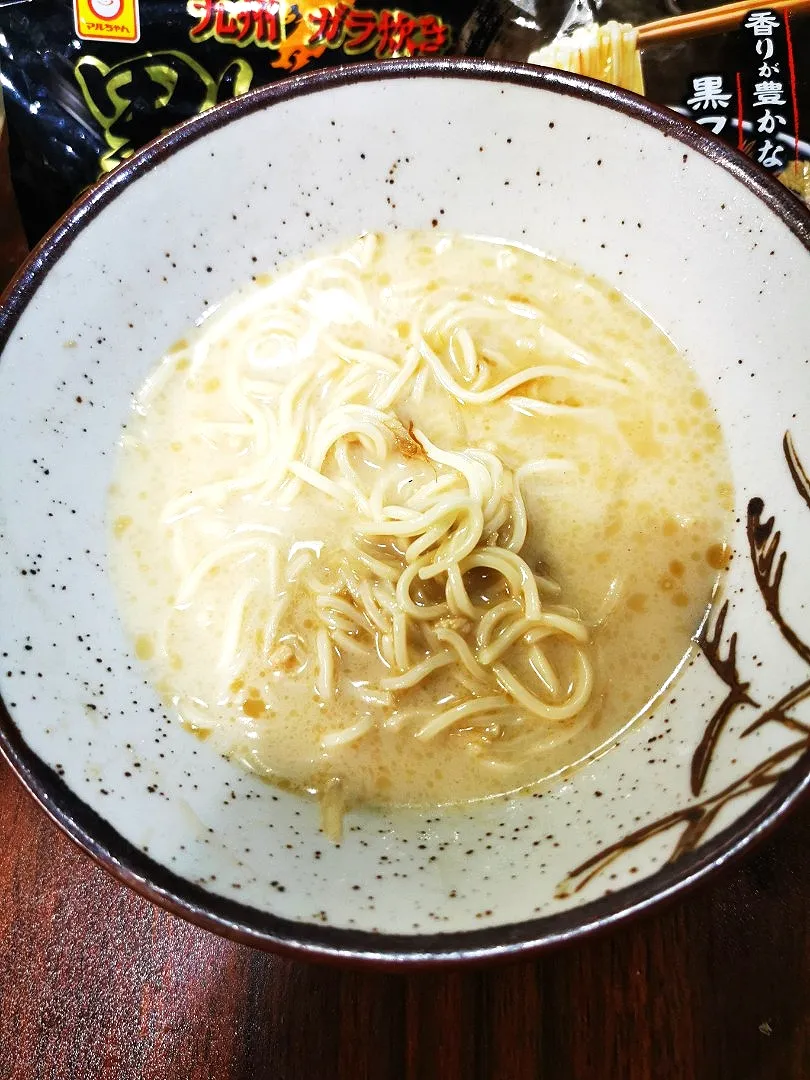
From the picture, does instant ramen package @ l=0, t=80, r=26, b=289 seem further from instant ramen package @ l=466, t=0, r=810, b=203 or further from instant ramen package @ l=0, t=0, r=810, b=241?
instant ramen package @ l=466, t=0, r=810, b=203

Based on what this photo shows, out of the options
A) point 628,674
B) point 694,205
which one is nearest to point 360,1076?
point 628,674

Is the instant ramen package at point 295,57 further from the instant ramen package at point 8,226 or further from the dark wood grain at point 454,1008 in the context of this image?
the dark wood grain at point 454,1008

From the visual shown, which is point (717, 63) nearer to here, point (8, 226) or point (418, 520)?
point (418, 520)

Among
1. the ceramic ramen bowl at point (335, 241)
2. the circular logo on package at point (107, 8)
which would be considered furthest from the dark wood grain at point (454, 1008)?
the circular logo on package at point (107, 8)

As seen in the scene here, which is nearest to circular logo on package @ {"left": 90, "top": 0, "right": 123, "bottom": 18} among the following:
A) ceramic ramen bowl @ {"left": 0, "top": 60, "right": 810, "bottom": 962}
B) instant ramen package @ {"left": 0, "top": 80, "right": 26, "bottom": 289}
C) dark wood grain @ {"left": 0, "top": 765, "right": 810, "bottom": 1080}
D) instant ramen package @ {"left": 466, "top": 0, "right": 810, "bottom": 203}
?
instant ramen package @ {"left": 0, "top": 80, "right": 26, "bottom": 289}

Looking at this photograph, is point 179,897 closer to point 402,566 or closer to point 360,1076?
point 360,1076
